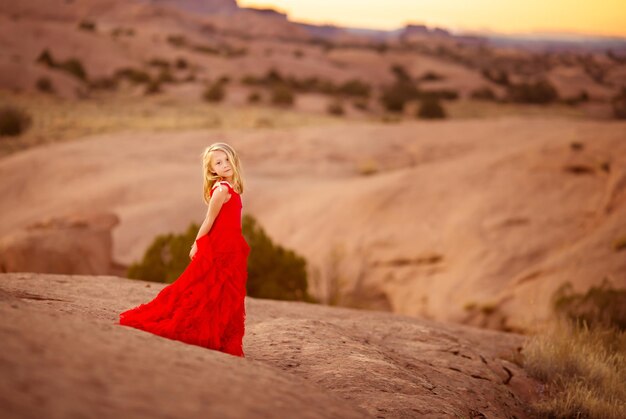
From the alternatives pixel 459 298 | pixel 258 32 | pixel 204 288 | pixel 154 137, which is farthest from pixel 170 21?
pixel 204 288

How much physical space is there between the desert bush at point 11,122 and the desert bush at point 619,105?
2943 centimetres

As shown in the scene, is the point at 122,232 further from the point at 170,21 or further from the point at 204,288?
the point at 170,21

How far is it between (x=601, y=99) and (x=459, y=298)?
139ft

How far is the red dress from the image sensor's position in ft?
15.3

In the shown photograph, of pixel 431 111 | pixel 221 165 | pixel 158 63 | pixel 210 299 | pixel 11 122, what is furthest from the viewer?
pixel 158 63

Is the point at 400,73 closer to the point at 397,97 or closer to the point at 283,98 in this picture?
A: the point at 397,97

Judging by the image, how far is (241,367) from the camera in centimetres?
395

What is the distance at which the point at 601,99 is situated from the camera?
48.8 meters

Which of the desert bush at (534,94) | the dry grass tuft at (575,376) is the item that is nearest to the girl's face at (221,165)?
the dry grass tuft at (575,376)

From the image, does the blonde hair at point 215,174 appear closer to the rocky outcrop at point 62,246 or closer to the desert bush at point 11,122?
the rocky outcrop at point 62,246

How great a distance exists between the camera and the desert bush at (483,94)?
48.5 m

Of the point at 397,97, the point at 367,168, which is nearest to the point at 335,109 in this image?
the point at 397,97

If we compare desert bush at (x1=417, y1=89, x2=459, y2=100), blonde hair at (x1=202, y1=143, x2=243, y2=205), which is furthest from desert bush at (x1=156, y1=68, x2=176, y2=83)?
blonde hair at (x1=202, y1=143, x2=243, y2=205)

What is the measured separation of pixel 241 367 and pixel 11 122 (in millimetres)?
24263
